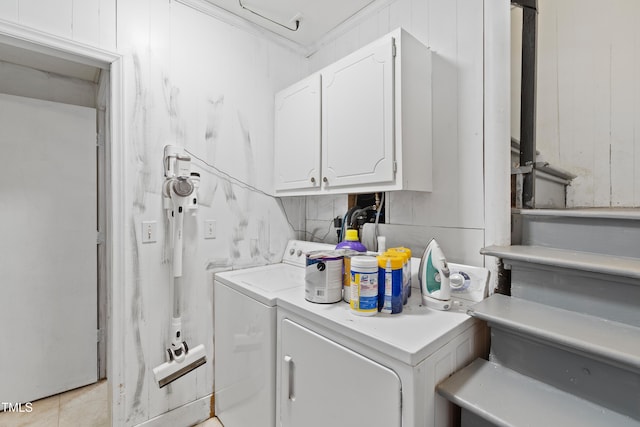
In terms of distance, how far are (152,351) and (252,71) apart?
1.87m

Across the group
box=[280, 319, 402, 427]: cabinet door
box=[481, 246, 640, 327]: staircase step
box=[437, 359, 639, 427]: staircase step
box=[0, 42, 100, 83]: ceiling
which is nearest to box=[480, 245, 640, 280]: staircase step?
box=[481, 246, 640, 327]: staircase step

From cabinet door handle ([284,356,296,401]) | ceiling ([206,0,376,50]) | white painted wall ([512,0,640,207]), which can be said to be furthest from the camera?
ceiling ([206,0,376,50])

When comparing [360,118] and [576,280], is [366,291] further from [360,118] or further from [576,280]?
[360,118]

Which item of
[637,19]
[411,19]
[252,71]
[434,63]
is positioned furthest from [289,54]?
[637,19]

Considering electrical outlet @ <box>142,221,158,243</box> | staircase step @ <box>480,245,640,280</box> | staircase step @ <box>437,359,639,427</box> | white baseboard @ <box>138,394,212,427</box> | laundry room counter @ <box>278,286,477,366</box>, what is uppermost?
electrical outlet @ <box>142,221,158,243</box>

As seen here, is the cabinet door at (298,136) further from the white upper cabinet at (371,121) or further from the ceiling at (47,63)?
the ceiling at (47,63)

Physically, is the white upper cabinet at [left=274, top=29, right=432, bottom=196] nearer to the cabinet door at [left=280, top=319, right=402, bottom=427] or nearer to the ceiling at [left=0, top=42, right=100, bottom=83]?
the cabinet door at [left=280, top=319, right=402, bottom=427]

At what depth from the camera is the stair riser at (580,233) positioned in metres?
1.02

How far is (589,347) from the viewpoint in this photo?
0.82m

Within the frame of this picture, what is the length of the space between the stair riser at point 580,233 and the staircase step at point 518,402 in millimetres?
544

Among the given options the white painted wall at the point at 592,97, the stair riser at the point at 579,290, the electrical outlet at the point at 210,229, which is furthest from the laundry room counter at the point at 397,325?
the white painted wall at the point at 592,97

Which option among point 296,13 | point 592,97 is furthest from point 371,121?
A: point 592,97

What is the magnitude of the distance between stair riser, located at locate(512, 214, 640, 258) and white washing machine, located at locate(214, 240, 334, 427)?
1.10 metres

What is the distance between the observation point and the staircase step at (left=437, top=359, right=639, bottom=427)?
827 millimetres
